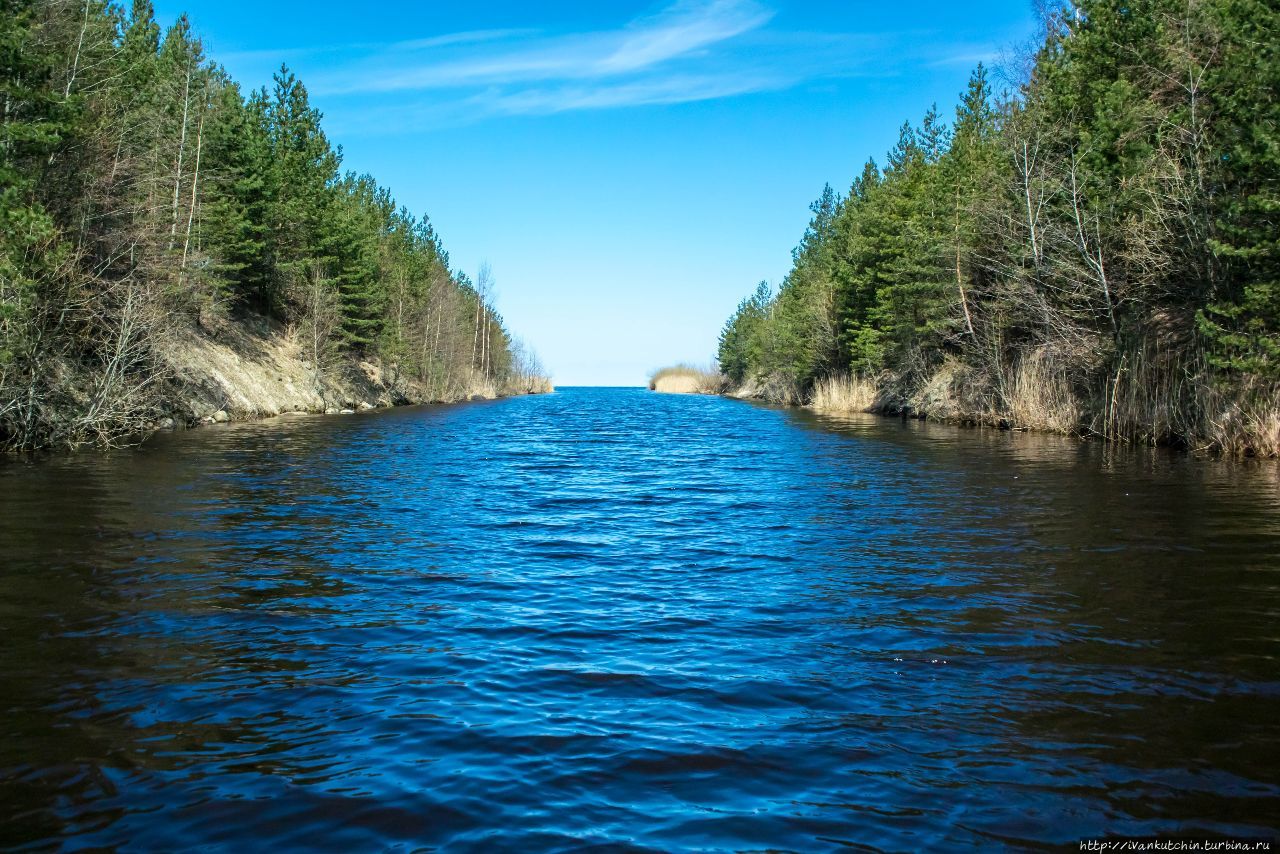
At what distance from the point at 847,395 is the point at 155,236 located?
1582 inches

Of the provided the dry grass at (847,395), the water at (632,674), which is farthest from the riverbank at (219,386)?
the dry grass at (847,395)

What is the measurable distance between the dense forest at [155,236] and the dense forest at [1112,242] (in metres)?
24.6

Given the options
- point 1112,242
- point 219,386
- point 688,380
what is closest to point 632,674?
point 1112,242

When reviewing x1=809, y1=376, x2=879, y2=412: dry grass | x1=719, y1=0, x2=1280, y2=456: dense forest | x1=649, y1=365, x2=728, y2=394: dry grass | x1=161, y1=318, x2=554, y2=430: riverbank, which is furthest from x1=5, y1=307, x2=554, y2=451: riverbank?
x1=649, y1=365, x2=728, y2=394: dry grass

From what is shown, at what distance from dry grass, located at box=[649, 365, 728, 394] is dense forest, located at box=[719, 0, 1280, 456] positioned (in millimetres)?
75944

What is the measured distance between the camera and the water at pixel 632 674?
452cm

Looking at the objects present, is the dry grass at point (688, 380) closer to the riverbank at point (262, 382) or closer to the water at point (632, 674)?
the riverbank at point (262, 382)

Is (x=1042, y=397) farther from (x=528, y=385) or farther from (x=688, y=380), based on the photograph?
(x=688, y=380)

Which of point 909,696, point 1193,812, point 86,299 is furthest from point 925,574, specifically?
point 86,299

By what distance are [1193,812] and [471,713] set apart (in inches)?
167

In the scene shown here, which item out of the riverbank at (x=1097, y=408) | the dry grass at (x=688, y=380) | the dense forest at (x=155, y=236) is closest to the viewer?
the dense forest at (x=155, y=236)

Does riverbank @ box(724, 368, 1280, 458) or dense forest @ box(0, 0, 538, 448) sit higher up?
dense forest @ box(0, 0, 538, 448)

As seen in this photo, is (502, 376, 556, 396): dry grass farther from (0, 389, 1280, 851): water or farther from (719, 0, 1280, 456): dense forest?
(0, 389, 1280, 851): water

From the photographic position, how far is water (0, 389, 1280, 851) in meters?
4.52
